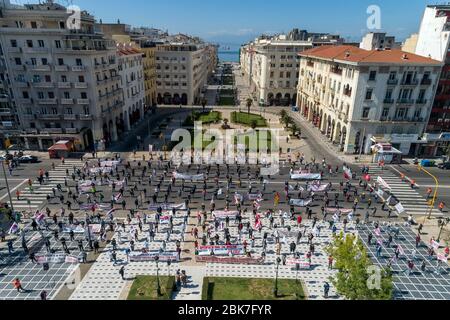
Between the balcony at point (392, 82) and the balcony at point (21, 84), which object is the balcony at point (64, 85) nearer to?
the balcony at point (21, 84)

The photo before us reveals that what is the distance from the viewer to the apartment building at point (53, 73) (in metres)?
63.9

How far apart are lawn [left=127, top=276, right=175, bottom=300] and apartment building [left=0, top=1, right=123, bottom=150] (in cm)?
4645

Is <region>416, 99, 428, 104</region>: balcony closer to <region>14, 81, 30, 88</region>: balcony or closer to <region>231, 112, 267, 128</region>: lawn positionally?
<region>231, 112, 267, 128</region>: lawn

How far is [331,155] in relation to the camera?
69.1 metres

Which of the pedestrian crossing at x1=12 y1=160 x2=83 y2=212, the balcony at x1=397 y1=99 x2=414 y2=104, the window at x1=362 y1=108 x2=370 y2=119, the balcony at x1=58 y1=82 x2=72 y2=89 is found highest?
the balcony at x1=58 y1=82 x2=72 y2=89

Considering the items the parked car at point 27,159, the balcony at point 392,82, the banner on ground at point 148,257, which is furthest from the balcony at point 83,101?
the balcony at point 392,82

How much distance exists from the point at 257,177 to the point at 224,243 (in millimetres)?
21334

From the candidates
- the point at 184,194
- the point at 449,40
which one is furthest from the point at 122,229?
the point at 449,40

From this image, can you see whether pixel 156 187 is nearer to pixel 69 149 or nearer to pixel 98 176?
pixel 98 176

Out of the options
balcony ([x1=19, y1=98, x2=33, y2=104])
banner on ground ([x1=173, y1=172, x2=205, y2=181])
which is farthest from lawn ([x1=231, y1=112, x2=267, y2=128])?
balcony ([x1=19, y1=98, x2=33, y2=104])

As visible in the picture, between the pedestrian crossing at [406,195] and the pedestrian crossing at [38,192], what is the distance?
180 ft

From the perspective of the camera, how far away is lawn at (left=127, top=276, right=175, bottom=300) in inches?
1154

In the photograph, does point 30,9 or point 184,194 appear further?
point 30,9
